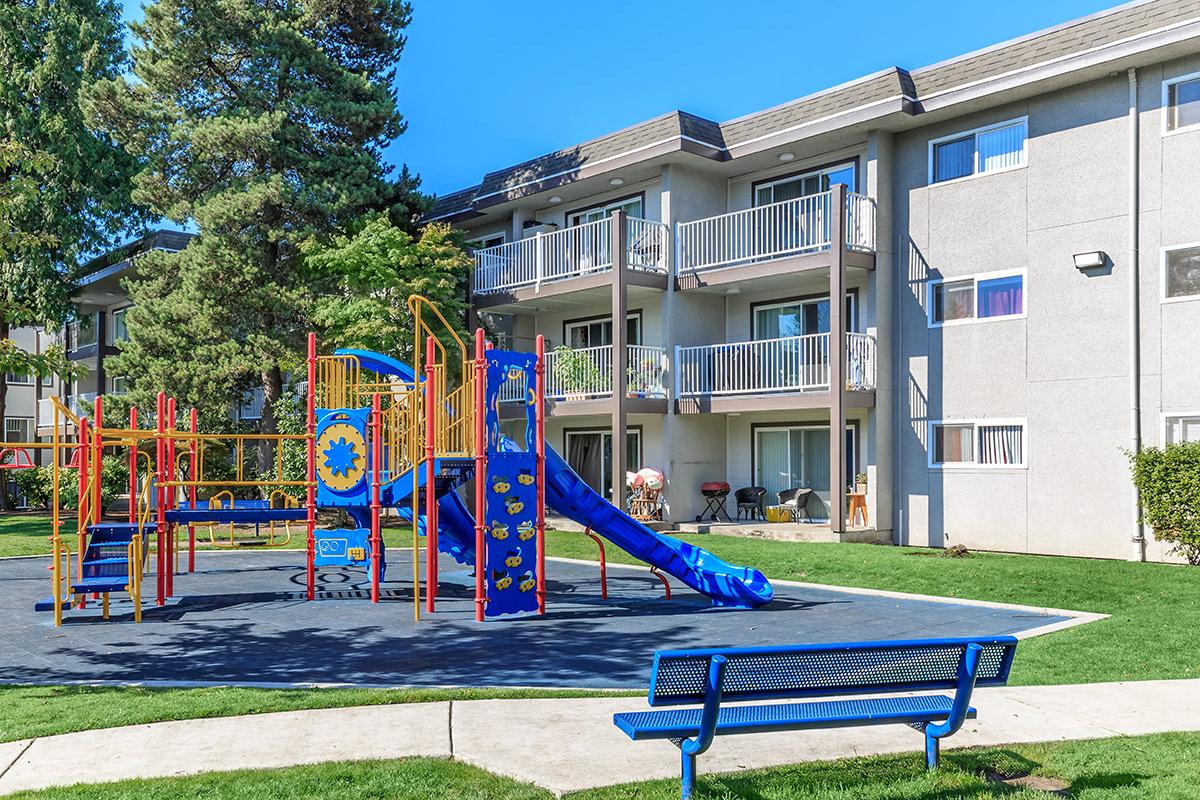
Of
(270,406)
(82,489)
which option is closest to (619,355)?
(270,406)

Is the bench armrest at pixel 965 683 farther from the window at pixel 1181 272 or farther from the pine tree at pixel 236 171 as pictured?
the pine tree at pixel 236 171

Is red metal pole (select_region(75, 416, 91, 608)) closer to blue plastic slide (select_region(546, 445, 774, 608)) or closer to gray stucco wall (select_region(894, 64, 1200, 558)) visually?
blue plastic slide (select_region(546, 445, 774, 608))

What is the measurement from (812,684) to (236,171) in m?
26.1

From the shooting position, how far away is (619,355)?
957 inches

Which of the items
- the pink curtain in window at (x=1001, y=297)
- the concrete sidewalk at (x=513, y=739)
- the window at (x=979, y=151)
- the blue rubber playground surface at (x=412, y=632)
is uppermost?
the window at (x=979, y=151)

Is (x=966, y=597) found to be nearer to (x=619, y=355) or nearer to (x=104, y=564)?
(x=104, y=564)

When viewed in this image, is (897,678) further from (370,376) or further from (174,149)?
(174,149)

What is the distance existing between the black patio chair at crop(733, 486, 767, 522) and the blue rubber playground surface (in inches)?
364

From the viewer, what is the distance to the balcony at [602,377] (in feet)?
82.4

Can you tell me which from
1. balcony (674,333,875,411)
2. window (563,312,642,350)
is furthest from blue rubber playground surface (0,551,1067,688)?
window (563,312,642,350)

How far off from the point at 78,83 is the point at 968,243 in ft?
88.8

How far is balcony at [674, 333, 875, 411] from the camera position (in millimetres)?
22016

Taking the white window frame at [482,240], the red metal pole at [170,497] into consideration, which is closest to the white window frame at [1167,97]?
the red metal pole at [170,497]

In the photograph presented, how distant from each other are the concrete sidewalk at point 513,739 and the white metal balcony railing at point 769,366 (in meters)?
14.6
